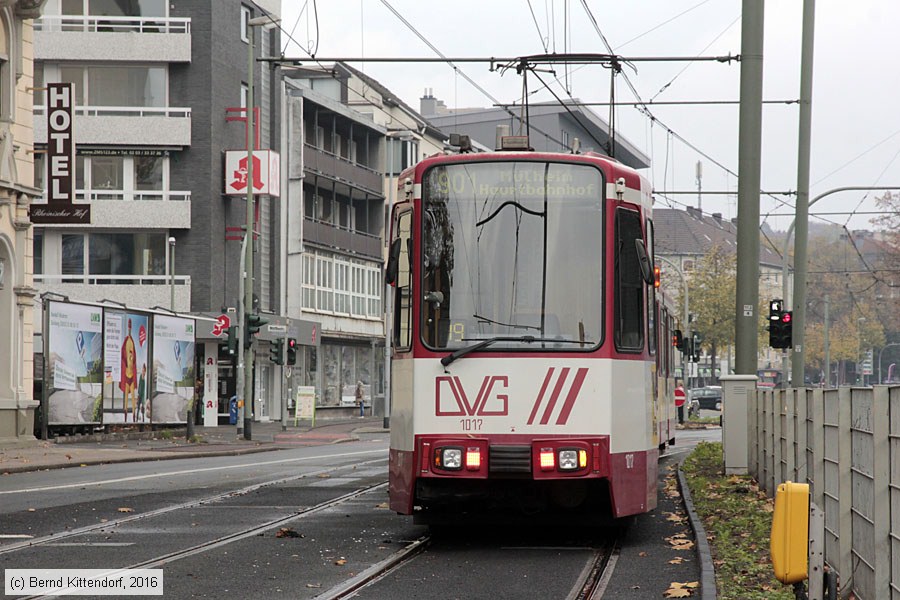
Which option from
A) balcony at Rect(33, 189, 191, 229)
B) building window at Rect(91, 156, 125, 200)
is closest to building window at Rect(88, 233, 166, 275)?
balcony at Rect(33, 189, 191, 229)

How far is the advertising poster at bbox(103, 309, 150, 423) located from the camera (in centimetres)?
4019

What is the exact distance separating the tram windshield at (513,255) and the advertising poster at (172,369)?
31.8 meters

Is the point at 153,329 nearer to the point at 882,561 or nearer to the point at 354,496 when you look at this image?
the point at 354,496

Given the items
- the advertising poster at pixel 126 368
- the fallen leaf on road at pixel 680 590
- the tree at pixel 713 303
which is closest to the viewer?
the fallen leaf on road at pixel 680 590

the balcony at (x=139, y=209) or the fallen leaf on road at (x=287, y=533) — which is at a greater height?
the balcony at (x=139, y=209)

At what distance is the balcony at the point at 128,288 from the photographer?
57406 mm

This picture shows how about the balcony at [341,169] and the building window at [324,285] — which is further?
the building window at [324,285]

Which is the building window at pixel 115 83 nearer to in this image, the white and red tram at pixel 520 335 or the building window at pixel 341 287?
the building window at pixel 341 287

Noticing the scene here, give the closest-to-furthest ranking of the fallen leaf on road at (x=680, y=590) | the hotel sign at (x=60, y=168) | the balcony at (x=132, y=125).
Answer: the fallen leaf on road at (x=680, y=590), the hotel sign at (x=60, y=168), the balcony at (x=132, y=125)

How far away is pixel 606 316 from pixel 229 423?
48.8 m

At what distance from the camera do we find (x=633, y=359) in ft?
43.2

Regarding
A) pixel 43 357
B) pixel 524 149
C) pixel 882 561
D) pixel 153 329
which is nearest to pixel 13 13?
pixel 43 357

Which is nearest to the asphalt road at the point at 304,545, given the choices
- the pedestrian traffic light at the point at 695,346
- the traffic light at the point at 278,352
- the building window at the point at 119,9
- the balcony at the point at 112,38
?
the traffic light at the point at 278,352

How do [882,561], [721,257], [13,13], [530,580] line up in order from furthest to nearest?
[721,257], [13,13], [530,580], [882,561]
